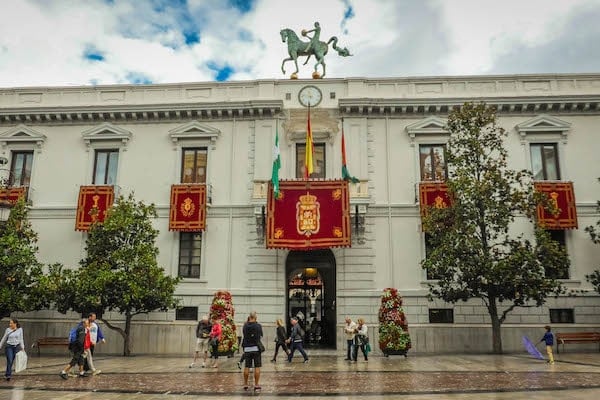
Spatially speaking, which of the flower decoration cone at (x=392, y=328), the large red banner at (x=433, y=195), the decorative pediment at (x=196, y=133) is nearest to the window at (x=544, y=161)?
the large red banner at (x=433, y=195)

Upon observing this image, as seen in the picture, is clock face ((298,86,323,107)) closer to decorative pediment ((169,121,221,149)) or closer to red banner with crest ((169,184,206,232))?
decorative pediment ((169,121,221,149))

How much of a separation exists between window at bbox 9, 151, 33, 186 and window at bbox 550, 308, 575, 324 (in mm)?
26348

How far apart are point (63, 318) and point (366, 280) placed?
1441cm

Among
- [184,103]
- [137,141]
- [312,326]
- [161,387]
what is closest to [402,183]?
[312,326]

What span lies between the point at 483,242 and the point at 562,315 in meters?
5.77

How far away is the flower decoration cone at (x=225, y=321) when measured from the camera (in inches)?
725

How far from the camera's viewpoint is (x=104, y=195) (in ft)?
80.2

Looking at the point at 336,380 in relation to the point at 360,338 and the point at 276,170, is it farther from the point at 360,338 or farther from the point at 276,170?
the point at 276,170

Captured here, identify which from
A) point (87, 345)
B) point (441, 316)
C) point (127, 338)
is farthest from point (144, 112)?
point (441, 316)

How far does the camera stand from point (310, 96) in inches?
998

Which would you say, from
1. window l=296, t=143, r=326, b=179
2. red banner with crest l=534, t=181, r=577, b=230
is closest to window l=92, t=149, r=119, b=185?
window l=296, t=143, r=326, b=179

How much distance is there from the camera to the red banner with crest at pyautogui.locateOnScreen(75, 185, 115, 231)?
2397cm

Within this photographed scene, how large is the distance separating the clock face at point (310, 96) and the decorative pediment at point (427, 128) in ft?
15.7

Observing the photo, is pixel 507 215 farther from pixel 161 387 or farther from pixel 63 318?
pixel 63 318
